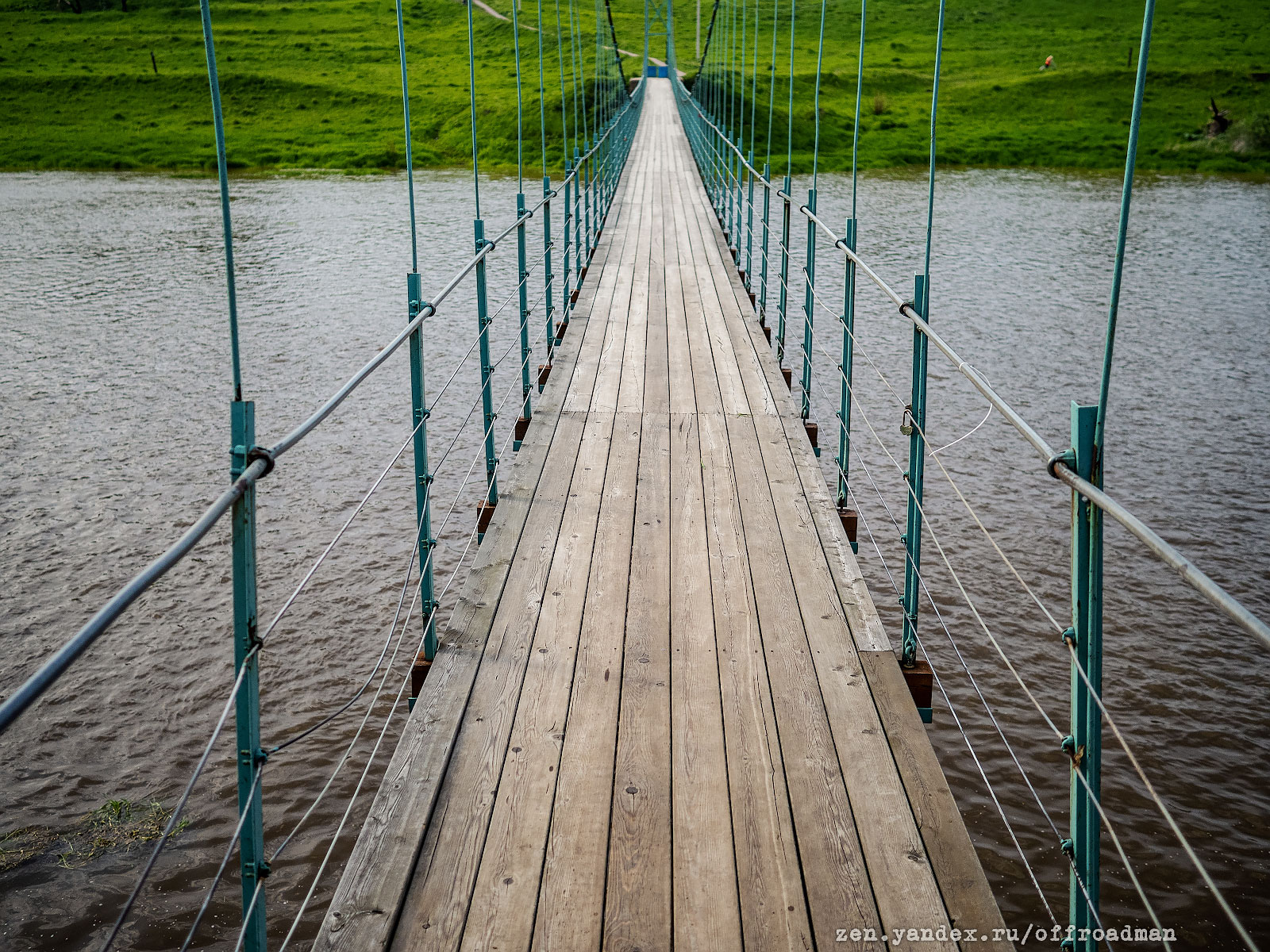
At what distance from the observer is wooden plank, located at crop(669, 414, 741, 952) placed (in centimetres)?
170

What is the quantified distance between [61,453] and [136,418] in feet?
2.40

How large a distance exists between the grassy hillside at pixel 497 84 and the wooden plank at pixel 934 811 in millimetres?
22096

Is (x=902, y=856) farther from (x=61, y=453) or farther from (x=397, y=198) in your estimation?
(x=397, y=198)

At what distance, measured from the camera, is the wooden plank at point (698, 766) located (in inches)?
67.1

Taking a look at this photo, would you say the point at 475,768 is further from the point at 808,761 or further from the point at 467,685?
the point at 808,761

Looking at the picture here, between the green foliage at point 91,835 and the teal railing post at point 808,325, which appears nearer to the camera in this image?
the green foliage at point 91,835

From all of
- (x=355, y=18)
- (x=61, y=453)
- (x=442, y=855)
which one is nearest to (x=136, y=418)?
(x=61, y=453)

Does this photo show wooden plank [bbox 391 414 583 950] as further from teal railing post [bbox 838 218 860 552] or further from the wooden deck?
teal railing post [bbox 838 218 860 552]

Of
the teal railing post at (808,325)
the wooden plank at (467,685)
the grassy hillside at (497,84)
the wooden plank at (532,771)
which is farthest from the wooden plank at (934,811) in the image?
the grassy hillside at (497,84)

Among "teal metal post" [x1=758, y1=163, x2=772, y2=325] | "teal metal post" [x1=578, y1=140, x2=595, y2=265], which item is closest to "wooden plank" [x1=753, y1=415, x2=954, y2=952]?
"teal metal post" [x1=758, y1=163, x2=772, y2=325]

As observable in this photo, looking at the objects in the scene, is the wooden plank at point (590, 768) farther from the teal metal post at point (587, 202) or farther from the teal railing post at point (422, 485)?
the teal metal post at point (587, 202)

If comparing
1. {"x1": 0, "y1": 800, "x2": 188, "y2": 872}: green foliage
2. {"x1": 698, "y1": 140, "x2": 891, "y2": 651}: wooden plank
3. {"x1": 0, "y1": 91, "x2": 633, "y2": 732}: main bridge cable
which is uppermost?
{"x1": 0, "y1": 91, "x2": 633, "y2": 732}: main bridge cable

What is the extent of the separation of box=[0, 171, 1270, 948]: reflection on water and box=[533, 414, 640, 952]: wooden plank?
2.37ft

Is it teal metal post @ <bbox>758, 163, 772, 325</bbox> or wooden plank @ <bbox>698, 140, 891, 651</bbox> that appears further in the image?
teal metal post @ <bbox>758, 163, 772, 325</bbox>
